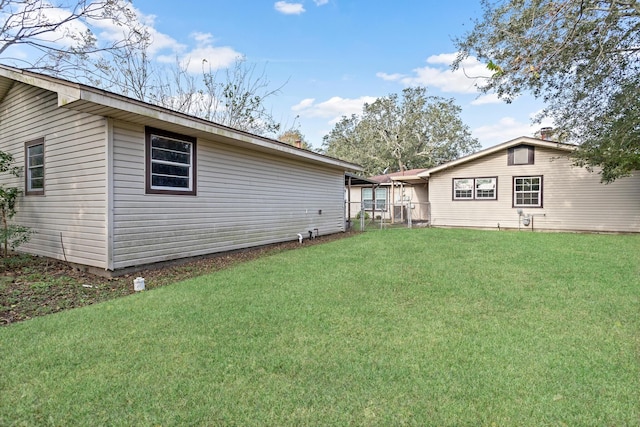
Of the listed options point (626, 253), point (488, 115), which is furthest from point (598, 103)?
point (626, 253)

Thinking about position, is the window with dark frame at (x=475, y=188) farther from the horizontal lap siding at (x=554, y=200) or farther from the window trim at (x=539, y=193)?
the window trim at (x=539, y=193)

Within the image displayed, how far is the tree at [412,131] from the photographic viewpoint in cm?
3306

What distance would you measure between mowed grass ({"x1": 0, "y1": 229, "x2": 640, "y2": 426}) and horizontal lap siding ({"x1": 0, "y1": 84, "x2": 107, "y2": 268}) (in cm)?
212

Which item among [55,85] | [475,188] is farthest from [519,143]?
[55,85]

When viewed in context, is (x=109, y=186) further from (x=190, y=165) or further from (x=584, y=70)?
(x=584, y=70)

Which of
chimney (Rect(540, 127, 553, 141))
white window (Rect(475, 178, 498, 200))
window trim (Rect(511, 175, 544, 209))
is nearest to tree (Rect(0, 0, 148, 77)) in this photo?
white window (Rect(475, 178, 498, 200))

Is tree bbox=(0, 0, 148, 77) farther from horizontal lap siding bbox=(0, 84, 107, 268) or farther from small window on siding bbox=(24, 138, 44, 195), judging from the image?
small window on siding bbox=(24, 138, 44, 195)

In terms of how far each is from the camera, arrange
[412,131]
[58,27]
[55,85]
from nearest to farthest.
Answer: [55,85]
[58,27]
[412,131]

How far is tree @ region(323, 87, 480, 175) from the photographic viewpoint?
3306cm

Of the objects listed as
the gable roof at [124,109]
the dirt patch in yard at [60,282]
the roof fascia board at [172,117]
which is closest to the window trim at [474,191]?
the roof fascia board at [172,117]

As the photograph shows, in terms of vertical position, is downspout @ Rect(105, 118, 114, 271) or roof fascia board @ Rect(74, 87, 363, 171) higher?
roof fascia board @ Rect(74, 87, 363, 171)

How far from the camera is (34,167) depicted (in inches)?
283

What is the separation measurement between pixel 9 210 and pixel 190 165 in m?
4.20

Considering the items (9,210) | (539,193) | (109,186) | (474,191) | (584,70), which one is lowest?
(9,210)
